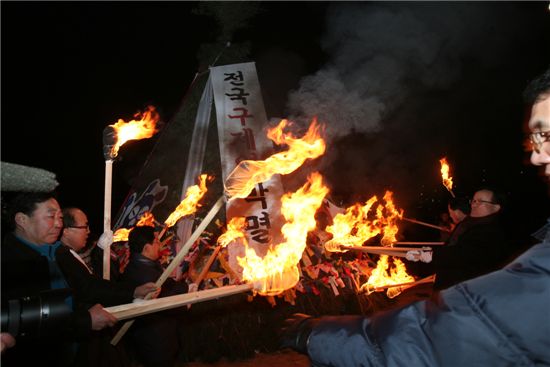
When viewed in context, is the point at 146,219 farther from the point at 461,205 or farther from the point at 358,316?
the point at 358,316

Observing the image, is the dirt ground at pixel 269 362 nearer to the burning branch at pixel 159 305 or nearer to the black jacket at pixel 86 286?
the black jacket at pixel 86 286

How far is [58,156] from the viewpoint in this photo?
11273 mm

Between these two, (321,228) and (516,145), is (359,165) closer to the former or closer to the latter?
(321,228)

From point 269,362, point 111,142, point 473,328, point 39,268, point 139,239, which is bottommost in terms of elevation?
point 269,362

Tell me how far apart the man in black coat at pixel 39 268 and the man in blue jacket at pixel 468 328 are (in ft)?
7.12

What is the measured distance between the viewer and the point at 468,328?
4.26 feet

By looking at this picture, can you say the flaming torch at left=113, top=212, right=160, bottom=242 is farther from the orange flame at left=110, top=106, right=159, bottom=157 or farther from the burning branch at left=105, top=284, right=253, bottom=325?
the burning branch at left=105, top=284, right=253, bottom=325

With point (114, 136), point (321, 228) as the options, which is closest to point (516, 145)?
point (321, 228)

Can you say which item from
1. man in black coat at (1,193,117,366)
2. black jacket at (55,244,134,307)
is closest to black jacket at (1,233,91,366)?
man in black coat at (1,193,117,366)

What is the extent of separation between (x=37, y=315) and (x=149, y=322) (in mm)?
2450

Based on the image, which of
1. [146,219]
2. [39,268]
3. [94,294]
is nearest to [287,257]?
[94,294]

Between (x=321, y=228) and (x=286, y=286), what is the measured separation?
4.19 m

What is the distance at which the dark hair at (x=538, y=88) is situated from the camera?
5.44 feet

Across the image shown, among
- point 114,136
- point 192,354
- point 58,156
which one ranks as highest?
point 58,156
